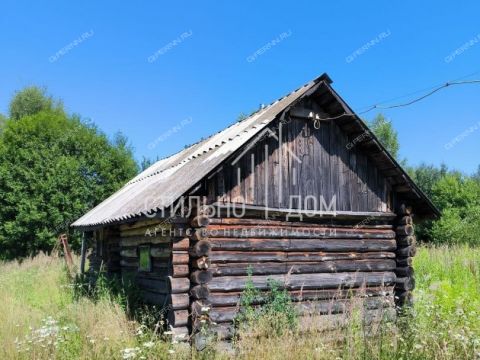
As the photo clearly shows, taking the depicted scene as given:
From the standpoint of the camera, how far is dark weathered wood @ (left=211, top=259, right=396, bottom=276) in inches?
336

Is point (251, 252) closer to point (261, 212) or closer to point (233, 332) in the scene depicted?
point (261, 212)

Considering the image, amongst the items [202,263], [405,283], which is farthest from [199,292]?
[405,283]

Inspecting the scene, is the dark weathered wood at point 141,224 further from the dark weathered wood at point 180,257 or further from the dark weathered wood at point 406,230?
the dark weathered wood at point 406,230

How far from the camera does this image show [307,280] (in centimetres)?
939

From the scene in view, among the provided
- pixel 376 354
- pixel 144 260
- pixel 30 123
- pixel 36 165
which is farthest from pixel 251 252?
pixel 30 123

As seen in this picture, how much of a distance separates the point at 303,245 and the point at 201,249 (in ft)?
8.51

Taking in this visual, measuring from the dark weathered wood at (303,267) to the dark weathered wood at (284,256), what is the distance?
0.08 m

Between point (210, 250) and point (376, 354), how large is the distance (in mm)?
3529

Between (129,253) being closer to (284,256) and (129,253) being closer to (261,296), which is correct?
(261,296)

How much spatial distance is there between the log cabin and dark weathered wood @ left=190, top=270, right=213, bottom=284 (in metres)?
0.02

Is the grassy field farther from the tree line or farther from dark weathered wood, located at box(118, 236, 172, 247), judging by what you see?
the tree line

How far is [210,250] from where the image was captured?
26.3ft

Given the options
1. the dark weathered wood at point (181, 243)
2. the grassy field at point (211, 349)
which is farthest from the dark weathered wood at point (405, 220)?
the dark weathered wood at point (181, 243)

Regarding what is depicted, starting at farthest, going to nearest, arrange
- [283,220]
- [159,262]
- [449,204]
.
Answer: [449,204] → [283,220] → [159,262]
